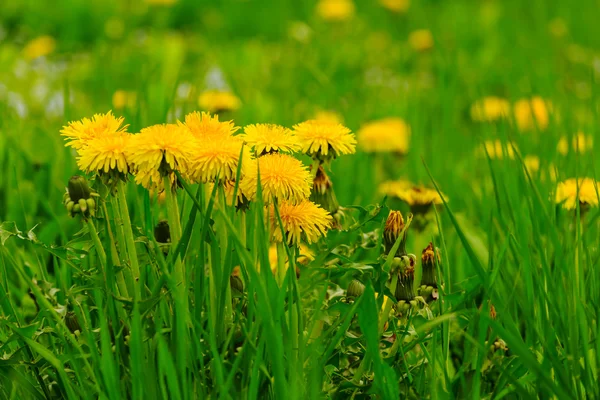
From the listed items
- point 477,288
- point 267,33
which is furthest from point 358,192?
point 267,33

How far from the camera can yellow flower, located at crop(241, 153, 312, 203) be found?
103 centimetres

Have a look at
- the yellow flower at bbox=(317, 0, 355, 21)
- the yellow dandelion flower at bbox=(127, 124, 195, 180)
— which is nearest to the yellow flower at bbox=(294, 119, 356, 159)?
the yellow dandelion flower at bbox=(127, 124, 195, 180)

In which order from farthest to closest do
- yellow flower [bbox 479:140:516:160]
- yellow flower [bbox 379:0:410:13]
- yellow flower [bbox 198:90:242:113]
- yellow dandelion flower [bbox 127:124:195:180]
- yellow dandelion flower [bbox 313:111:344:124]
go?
yellow flower [bbox 379:0:410:13]
yellow dandelion flower [bbox 313:111:344:124]
yellow flower [bbox 198:90:242:113]
yellow flower [bbox 479:140:516:160]
yellow dandelion flower [bbox 127:124:195:180]

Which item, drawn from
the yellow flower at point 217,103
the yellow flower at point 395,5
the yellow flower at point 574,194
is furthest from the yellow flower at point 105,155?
the yellow flower at point 395,5

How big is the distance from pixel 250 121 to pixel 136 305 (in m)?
1.30

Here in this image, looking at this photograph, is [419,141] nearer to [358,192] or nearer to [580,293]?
[358,192]

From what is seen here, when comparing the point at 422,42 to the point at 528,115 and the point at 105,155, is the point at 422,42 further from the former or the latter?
the point at 105,155

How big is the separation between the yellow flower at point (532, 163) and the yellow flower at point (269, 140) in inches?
36.8

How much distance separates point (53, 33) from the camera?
4.23 m

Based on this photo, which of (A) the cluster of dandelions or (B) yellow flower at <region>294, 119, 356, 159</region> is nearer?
(A) the cluster of dandelions

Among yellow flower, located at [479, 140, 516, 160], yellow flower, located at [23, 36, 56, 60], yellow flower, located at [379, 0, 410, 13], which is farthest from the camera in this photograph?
yellow flower, located at [379, 0, 410, 13]

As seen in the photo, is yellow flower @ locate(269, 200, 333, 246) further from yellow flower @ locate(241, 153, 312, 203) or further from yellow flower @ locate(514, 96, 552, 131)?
yellow flower @ locate(514, 96, 552, 131)

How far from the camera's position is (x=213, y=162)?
3.31 feet

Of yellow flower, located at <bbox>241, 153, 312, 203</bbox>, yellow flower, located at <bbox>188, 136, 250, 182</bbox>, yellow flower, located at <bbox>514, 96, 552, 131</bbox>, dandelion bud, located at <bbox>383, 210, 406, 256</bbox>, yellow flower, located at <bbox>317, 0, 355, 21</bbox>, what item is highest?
yellow flower, located at <bbox>317, 0, 355, 21</bbox>
